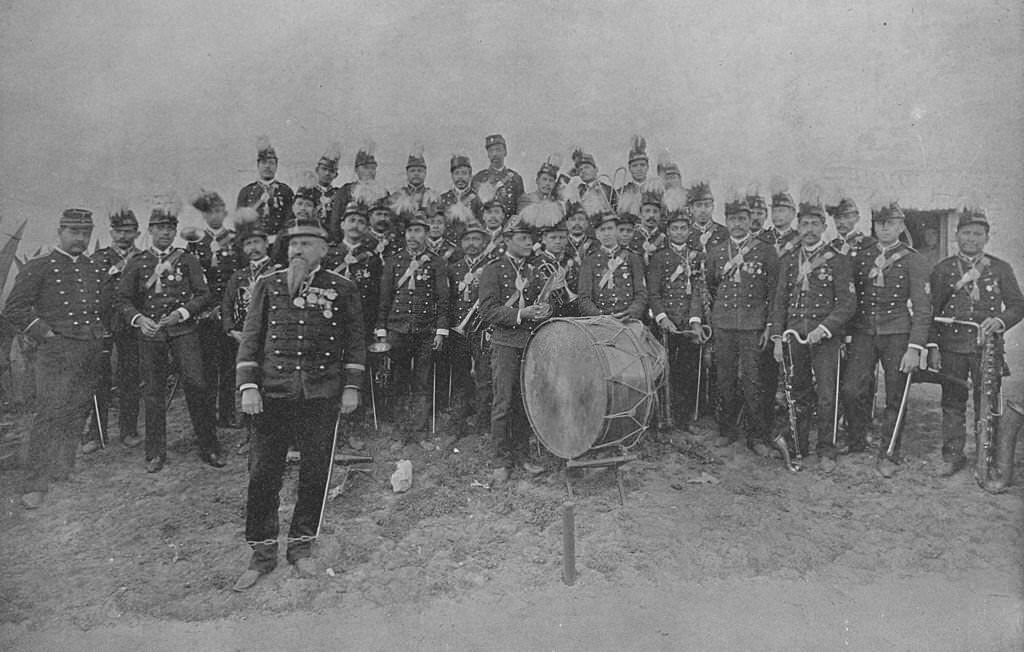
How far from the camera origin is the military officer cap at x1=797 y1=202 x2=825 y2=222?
5621 mm

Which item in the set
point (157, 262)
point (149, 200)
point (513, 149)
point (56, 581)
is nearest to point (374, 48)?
point (513, 149)

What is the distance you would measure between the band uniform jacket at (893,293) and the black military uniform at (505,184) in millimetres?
3343

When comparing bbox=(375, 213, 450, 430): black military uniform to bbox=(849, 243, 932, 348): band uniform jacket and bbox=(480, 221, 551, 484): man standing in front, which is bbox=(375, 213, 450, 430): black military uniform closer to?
bbox=(480, 221, 551, 484): man standing in front

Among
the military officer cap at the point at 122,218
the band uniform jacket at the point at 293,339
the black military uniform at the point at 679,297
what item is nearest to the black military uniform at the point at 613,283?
the black military uniform at the point at 679,297

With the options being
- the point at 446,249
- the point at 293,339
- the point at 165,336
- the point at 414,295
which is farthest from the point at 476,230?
the point at 165,336

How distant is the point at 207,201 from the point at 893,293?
5.99 m

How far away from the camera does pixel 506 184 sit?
6.96 metres

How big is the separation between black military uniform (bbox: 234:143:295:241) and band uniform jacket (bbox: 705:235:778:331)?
433 centimetres

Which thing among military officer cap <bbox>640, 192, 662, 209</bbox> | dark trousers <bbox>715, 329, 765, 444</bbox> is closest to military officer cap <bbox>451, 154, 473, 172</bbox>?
military officer cap <bbox>640, 192, 662, 209</bbox>

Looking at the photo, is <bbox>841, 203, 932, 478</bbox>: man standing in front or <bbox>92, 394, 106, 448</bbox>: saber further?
<bbox>841, 203, 932, 478</bbox>: man standing in front

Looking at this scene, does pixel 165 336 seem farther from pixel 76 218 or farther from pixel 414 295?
pixel 414 295

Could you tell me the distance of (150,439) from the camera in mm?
5371

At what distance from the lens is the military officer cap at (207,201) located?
5.67 metres

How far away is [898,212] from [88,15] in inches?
249
